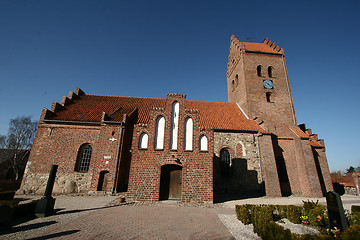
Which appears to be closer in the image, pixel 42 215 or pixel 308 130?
pixel 42 215

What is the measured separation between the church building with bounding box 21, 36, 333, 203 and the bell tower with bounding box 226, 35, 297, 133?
137 mm

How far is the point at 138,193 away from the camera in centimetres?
1098

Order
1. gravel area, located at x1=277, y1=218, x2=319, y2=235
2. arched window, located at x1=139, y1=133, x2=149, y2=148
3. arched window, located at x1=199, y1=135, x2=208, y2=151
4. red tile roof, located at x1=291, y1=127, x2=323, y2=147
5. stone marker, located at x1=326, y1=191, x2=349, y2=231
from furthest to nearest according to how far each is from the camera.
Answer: red tile roof, located at x1=291, y1=127, x2=323, y2=147
arched window, located at x1=199, y1=135, x2=208, y2=151
arched window, located at x1=139, y1=133, x2=149, y2=148
gravel area, located at x1=277, y1=218, x2=319, y2=235
stone marker, located at x1=326, y1=191, x2=349, y2=231

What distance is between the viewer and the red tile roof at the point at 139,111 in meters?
16.6

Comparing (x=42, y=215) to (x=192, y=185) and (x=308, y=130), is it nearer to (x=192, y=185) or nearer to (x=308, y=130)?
(x=192, y=185)

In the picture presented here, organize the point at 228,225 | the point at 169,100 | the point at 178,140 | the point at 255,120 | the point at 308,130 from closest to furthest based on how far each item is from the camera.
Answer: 1. the point at 228,225
2. the point at 178,140
3. the point at 169,100
4. the point at 255,120
5. the point at 308,130

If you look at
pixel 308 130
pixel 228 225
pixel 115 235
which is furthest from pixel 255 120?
pixel 115 235

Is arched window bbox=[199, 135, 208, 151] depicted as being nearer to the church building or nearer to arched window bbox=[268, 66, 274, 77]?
the church building

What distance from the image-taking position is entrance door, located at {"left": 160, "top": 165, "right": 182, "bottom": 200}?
11742mm

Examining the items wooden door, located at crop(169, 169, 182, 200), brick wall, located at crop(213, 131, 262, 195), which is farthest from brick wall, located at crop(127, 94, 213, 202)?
brick wall, located at crop(213, 131, 262, 195)

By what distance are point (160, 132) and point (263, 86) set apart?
1637 cm

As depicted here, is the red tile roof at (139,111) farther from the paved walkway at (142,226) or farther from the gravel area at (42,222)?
the paved walkway at (142,226)

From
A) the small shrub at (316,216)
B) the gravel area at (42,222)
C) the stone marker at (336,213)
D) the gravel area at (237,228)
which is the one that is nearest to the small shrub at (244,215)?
the gravel area at (237,228)

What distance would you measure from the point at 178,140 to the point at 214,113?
9.53m
